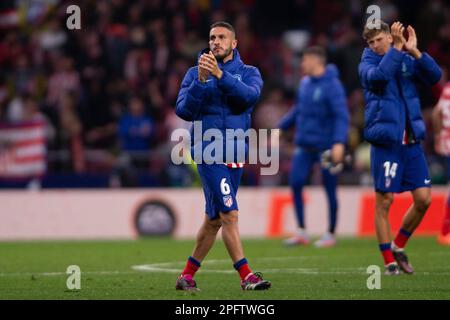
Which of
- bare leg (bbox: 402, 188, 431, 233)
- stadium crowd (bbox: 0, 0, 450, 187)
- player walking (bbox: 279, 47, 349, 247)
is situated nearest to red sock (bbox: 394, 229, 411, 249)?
bare leg (bbox: 402, 188, 431, 233)

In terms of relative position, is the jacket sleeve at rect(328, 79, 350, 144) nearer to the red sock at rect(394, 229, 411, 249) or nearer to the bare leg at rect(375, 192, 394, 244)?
the red sock at rect(394, 229, 411, 249)

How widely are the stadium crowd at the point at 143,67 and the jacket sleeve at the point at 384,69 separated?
30.1 feet

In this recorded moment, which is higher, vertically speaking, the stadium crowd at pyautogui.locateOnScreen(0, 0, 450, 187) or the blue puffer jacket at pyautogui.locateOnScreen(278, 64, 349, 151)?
the stadium crowd at pyautogui.locateOnScreen(0, 0, 450, 187)

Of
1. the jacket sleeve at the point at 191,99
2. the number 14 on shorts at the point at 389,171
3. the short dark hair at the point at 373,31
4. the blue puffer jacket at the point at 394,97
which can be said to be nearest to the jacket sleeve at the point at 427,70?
the blue puffer jacket at the point at 394,97

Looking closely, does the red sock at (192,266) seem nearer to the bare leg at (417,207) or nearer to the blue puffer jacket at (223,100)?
the blue puffer jacket at (223,100)

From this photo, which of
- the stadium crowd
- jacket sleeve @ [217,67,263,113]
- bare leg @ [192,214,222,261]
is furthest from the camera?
the stadium crowd

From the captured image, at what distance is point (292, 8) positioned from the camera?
86.2ft

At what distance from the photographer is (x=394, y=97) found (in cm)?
1209

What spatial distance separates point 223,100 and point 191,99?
0.38m

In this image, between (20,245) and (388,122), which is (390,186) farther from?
(20,245)

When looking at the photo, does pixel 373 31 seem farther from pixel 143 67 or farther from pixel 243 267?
pixel 143 67

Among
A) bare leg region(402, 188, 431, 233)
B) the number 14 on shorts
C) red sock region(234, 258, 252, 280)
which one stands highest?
the number 14 on shorts

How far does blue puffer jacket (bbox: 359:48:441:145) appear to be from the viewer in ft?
38.9
